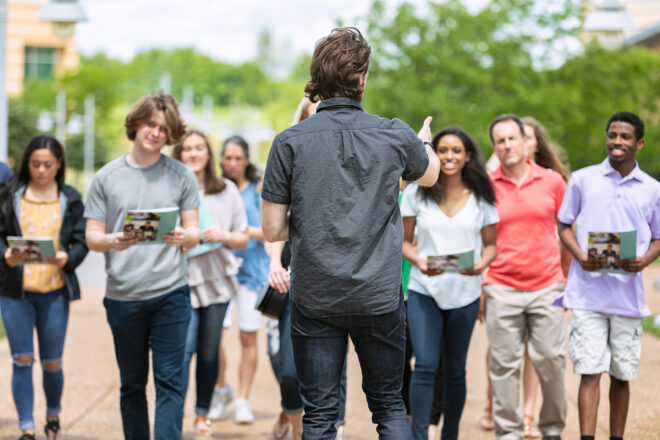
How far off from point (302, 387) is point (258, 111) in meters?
142

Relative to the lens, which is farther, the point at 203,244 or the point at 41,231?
the point at 203,244

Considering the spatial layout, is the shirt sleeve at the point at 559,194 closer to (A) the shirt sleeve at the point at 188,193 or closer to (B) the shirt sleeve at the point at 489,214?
(B) the shirt sleeve at the point at 489,214

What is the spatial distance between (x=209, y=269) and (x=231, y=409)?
1.74 metres

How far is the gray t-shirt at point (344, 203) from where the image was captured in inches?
157

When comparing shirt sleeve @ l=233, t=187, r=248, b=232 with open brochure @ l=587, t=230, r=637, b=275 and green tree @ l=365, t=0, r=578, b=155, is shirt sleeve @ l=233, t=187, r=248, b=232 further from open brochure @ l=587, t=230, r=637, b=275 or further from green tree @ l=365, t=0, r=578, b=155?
green tree @ l=365, t=0, r=578, b=155

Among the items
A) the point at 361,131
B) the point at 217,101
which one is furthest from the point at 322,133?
the point at 217,101

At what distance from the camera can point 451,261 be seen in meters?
6.14

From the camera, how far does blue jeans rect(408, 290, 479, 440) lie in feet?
20.3

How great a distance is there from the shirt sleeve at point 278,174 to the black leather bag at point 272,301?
6.51 feet

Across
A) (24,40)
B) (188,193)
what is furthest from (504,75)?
(24,40)

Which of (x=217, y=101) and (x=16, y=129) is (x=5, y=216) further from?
(x=217, y=101)

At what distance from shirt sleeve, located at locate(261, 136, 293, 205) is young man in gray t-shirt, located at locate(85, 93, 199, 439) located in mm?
1568

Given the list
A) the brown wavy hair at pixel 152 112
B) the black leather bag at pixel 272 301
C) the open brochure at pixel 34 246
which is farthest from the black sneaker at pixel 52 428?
the brown wavy hair at pixel 152 112

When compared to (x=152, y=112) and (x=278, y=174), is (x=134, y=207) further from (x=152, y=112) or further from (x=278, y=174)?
(x=278, y=174)
